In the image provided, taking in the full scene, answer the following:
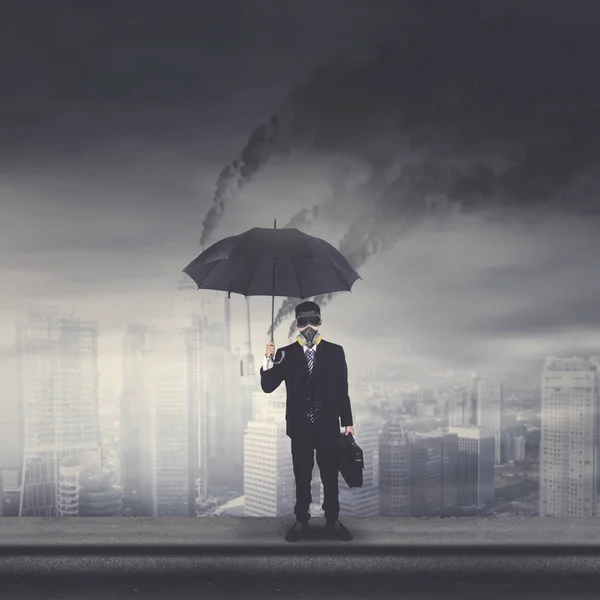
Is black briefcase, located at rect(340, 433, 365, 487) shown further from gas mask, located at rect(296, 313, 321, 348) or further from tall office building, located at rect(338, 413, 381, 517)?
gas mask, located at rect(296, 313, 321, 348)

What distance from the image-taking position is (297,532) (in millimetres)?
3586

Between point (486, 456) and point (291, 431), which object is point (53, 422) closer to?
point (486, 456)

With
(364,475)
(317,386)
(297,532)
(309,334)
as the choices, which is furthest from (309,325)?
(297,532)

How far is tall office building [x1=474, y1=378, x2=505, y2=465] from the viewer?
14703mm

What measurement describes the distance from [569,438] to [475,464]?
4041mm

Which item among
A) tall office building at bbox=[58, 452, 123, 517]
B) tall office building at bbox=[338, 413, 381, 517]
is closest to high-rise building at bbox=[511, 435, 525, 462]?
tall office building at bbox=[338, 413, 381, 517]

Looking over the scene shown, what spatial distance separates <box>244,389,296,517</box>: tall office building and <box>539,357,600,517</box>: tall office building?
32.2 ft

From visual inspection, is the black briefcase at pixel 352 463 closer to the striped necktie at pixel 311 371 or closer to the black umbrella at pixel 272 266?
the striped necktie at pixel 311 371

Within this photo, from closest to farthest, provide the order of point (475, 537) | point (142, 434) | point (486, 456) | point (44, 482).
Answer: point (475, 537) < point (44, 482) < point (486, 456) < point (142, 434)

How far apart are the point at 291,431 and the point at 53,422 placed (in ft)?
48.6

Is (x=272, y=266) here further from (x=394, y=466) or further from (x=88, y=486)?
(x=394, y=466)

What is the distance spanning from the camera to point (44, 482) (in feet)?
46.4
